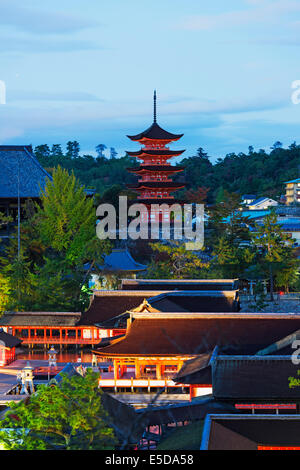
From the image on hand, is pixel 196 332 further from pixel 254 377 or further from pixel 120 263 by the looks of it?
pixel 120 263

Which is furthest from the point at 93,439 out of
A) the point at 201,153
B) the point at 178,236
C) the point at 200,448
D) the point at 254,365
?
the point at 201,153

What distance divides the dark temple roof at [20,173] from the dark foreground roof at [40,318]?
40.9ft

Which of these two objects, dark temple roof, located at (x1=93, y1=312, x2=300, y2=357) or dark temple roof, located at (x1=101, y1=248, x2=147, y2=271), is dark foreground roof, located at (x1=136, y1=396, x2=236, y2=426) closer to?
dark temple roof, located at (x1=93, y1=312, x2=300, y2=357)

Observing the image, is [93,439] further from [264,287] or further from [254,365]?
[264,287]

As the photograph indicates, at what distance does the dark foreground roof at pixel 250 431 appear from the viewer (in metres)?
15.1

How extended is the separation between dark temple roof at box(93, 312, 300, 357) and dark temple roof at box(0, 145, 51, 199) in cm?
1874

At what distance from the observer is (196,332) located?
2489 cm

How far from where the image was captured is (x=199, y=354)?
932 inches

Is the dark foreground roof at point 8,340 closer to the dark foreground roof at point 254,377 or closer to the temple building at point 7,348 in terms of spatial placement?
the temple building at point 7,348

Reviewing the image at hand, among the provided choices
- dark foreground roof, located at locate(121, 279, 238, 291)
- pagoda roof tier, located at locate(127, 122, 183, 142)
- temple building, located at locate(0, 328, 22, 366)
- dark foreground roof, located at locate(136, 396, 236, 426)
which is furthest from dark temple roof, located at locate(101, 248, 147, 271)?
dark foreground roof, located at locate(136, 396, 236, 426)

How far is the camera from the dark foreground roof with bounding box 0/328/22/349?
1087 inches

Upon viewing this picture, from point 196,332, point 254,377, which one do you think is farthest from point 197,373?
point 196,332

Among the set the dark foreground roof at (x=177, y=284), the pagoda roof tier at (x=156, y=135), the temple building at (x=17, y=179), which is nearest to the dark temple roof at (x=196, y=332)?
the dark foreground roof at (x=177, y=284)

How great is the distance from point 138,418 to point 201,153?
3570 inches
